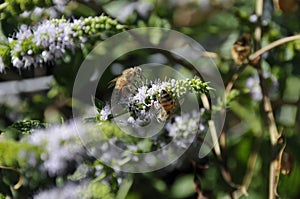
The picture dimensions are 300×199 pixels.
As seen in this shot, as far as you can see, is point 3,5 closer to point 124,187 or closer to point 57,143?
point 57,143

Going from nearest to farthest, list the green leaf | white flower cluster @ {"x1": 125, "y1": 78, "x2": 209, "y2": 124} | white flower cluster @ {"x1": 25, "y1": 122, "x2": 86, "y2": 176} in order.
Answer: white flower cluster @ {"x1": 125, "y1": 78, "x2": 209, "y2": 124} → white flower cluster @ {"x1": 25, "y1": 122, "x2": 86, "y2": 176} → the green leaf

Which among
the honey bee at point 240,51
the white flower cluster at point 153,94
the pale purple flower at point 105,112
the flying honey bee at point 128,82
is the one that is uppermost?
the white flower cluster at point 153,94

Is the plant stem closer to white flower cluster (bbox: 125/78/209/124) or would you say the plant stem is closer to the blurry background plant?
the blurry background plant

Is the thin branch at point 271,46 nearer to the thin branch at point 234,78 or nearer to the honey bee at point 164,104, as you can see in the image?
the thin branch at point 234,78

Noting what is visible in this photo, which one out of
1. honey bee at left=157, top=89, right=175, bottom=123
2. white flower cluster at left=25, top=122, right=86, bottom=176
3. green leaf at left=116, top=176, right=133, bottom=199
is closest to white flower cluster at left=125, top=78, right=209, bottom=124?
honey bee at left=157, top=89, right=175, bottom=123

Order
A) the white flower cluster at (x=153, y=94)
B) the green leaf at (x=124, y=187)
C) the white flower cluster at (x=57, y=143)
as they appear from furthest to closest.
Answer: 1. the green leaf at (x=124, y=187)
2. the white flower cluster at (x=57, y=143)
3. the white flower cluster at (x=153, y=94)

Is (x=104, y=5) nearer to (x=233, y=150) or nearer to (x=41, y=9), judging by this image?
(x=41, y=9)

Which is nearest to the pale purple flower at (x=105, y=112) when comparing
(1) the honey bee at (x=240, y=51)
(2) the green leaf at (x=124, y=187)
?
(2) the green leaf at (x=124, y=187)

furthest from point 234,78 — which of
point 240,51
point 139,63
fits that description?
point 139,63
